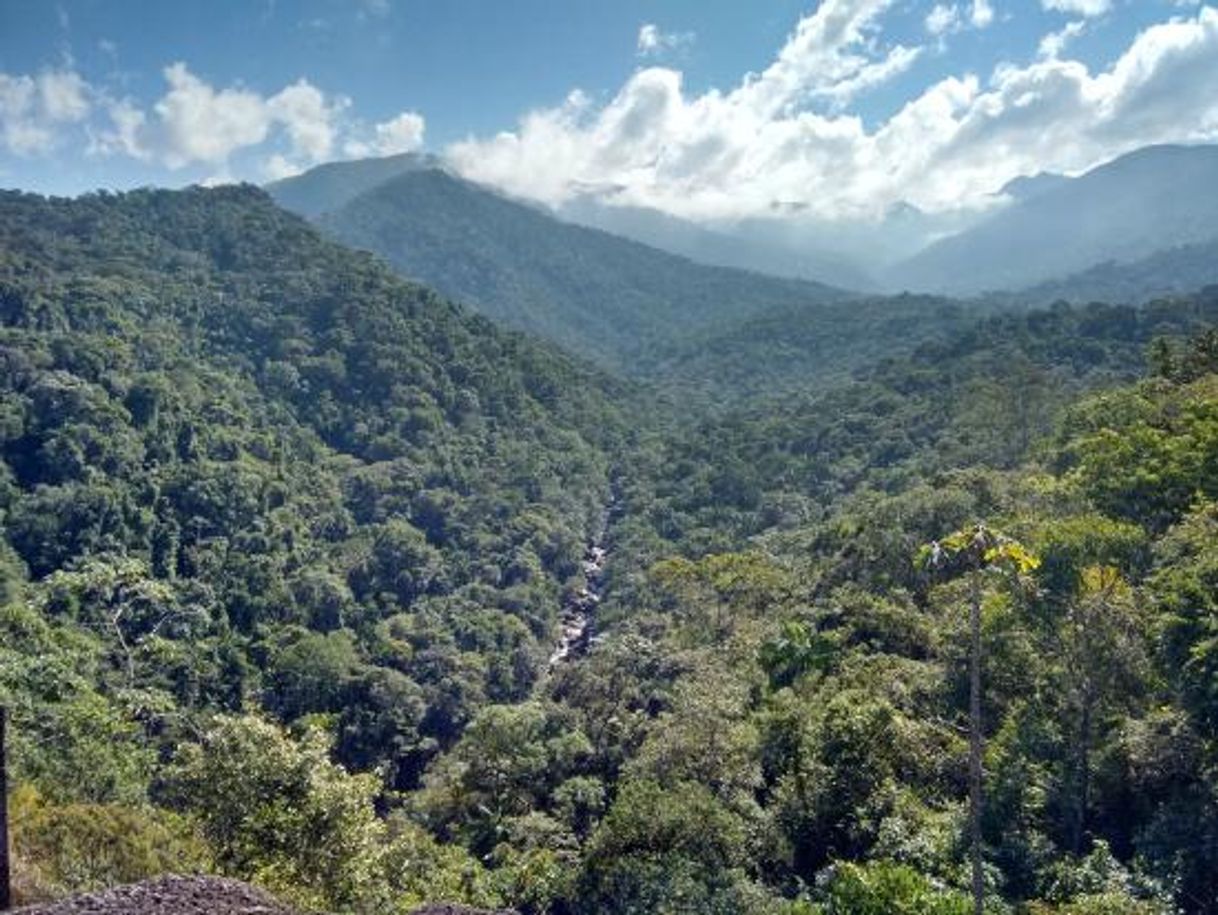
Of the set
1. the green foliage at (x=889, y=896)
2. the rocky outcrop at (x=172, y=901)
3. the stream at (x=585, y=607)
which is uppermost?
the rocky outcrop at (x=172, y=901)

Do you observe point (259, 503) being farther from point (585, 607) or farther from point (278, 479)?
point (585, 607)

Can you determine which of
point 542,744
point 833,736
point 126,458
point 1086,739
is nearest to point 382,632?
point 126,458

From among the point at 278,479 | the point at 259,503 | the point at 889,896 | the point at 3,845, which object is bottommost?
the point at 889,896

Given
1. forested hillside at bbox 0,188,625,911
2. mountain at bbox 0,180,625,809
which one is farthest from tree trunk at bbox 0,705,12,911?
mountain at bbox 0,180,625,809

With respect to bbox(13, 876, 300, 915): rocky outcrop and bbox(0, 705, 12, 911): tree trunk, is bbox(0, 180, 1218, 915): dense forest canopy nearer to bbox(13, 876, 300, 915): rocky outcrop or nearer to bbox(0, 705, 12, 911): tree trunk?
bbox(0, 705, 12, 911): tree trunk

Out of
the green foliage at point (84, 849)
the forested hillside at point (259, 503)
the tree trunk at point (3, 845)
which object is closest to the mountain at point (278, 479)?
the forested hillside at point (259, 503)

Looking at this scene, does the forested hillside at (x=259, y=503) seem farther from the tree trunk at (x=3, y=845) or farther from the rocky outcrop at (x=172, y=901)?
the rocky outcrop at (x=172, y=901)

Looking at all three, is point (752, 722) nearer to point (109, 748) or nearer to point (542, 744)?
point (542, 744)

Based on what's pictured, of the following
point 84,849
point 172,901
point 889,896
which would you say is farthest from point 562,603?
point 172,901
